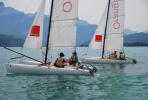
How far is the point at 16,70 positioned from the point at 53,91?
22.6ft

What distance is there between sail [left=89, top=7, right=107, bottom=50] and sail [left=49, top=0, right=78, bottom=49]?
14.1 metres

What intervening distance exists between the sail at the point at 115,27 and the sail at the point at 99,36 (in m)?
0.92

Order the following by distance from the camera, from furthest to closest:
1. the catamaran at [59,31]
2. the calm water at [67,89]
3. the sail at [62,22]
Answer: the sail at [62,22], the catamaran at [59,31], the calm water at [67,89]

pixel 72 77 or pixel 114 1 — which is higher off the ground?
pixel 114 1

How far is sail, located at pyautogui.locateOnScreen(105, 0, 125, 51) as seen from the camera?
120ft

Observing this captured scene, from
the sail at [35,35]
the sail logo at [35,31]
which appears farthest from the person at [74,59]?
the sail logo at [35,31]

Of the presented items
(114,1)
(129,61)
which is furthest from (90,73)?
(114,1)

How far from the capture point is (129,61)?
1380 inches

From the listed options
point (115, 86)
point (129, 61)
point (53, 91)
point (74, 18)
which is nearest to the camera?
point (53, 91)

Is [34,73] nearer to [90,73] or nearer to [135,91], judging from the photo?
[90,73]

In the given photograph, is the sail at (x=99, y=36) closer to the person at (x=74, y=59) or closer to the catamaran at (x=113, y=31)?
the catamaran at (x=113, y=31)

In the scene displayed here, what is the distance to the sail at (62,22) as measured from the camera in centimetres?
2270

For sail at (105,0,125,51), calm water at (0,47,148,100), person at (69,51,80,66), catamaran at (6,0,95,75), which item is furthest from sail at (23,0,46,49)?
sail at (105,0,125,51)

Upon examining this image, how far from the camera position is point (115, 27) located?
36.8 meters
